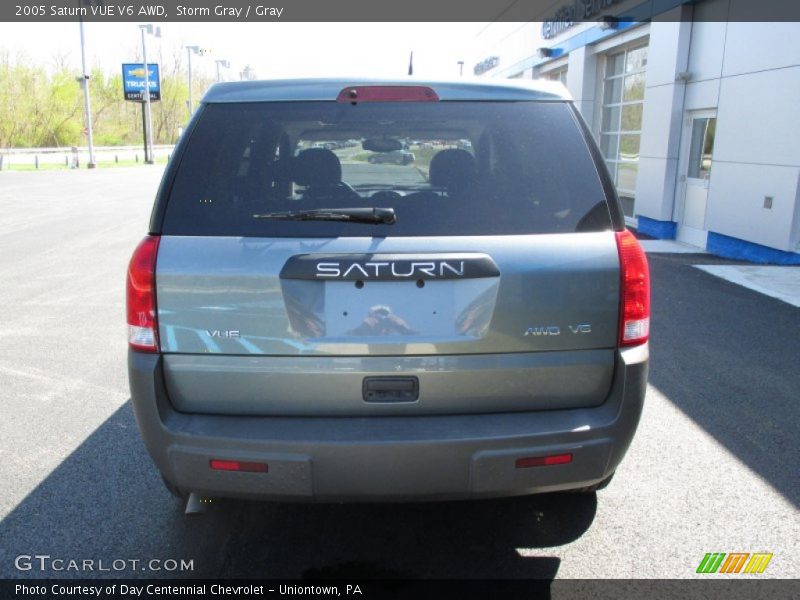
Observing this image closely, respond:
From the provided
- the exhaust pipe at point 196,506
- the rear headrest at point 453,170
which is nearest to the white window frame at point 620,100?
the rear headrest at point 453,170

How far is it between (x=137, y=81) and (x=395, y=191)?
187 feet

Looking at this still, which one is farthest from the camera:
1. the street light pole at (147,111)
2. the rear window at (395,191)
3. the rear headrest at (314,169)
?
the street light pole at (147,111)

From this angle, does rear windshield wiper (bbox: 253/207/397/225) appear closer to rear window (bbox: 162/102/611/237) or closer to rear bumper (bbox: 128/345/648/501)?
rear window (bbox: 162/102/611/237)

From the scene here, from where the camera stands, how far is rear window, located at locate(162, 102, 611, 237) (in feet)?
8.54

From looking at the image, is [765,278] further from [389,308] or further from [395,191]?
[389,308]

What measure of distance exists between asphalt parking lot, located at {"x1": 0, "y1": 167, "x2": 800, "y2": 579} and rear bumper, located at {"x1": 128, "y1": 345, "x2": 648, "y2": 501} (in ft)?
1.86

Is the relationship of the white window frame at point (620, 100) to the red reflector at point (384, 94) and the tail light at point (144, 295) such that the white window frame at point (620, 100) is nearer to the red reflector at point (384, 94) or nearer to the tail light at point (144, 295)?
the red reflector at point (384, 94)

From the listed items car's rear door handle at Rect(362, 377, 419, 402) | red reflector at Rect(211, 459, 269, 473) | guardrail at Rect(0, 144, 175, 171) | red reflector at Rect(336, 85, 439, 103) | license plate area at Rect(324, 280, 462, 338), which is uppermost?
red reflector at Rect(336, 85, 439, 103)

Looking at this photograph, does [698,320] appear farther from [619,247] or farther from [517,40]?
[517,40]

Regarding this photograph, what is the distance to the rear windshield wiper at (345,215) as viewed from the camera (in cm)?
257

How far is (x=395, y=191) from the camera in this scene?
110 inches

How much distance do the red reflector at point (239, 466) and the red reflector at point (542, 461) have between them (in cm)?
89

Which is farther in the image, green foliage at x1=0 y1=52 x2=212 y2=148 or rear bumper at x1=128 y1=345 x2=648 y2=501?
green foliage at x1=0 y1=52 x2=212 y2=148

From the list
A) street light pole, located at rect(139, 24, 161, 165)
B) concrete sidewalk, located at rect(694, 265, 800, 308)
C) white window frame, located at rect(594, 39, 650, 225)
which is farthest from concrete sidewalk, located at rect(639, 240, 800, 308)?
street light pole, located at rect(139, 24, 161, 165)
